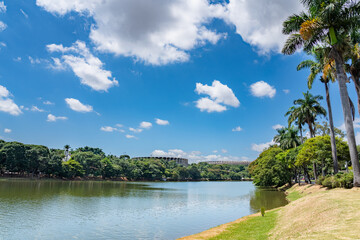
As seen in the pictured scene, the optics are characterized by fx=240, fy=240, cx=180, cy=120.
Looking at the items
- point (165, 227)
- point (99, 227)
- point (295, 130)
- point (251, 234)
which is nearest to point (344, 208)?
point (251, 234)

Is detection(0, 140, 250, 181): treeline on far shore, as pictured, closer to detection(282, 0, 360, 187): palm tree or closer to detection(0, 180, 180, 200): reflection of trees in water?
detection(0, 180, 180, 200): reflection of trees in water

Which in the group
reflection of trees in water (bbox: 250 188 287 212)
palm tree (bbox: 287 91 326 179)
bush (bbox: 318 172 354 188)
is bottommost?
reflection of trees in water (bbox: 250 188 287 212)

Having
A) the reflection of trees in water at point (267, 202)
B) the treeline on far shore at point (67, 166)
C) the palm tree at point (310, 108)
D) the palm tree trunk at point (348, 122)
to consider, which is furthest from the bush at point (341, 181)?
the treeline on far shore at point (67, 166)

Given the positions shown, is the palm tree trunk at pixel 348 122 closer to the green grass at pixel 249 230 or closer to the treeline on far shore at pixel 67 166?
the green grass at pixel 249 230

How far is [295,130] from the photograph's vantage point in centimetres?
7888

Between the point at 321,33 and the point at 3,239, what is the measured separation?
1398 inches

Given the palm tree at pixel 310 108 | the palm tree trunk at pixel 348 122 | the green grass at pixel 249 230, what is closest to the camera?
the green grass at pixel 249 230

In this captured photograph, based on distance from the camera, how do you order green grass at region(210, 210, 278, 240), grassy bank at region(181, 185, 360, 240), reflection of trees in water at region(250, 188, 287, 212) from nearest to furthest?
grassy bank at region(181, 185, 360, 240) → green grass at region(210, 210, 278, 240) → reflection of trees in water at region(250, 188, 287, 212)

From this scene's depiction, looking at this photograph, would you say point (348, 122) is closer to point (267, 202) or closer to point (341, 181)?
point (341, 181)

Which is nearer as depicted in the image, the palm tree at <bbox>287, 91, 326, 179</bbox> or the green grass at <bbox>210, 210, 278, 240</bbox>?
the green grass at <bbox>210, 210, 278, 240</bbox>

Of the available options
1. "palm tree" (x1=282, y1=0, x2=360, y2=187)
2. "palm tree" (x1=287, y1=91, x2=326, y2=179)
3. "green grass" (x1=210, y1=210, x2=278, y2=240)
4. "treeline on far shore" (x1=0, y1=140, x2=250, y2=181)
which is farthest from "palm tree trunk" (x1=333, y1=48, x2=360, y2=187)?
"treeline on far shore" (x1=0, y1=140, x2=250, y2=181)

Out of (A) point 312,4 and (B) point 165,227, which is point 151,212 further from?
(A) point 312,4

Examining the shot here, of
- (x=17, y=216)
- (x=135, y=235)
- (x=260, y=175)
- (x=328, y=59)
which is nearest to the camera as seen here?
(x=135, y=235)

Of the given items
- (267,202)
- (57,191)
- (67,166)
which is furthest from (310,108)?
(67,166)
